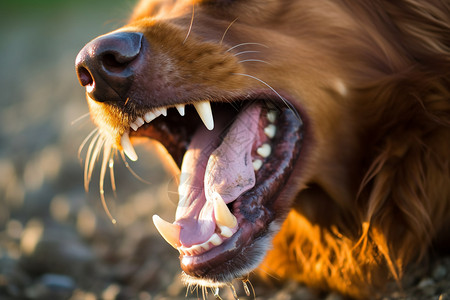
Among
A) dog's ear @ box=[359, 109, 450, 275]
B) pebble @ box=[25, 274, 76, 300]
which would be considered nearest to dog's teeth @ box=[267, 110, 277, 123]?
dog's ear @ box=[359, 109, 450, 275]

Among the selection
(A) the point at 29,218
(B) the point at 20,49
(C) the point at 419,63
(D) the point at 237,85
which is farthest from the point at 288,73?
(B) the point at 20,49

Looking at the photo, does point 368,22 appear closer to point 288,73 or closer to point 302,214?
point 288,73

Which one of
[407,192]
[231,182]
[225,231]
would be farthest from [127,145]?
[407,192]

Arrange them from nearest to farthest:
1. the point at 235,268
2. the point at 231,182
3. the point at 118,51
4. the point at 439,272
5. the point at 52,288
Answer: the point at 118,51
the point at 235,268
the point at 231,182
the point at 439,272
the point at 52,288

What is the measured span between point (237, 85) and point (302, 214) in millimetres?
720

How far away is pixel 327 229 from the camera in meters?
2.35

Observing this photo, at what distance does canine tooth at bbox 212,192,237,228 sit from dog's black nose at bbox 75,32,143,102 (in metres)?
0.53

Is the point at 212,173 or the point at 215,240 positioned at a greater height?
the point at 212,173

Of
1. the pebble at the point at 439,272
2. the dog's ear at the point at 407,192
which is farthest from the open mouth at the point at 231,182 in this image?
the pebble at the point at 439,272

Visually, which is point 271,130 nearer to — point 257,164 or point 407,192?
point 257,164

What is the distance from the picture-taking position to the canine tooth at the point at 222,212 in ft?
6.23

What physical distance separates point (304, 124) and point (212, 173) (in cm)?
46

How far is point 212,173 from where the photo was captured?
7.00 feet

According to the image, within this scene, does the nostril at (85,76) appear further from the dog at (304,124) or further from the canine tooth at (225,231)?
the canine tooth at (225,231)
